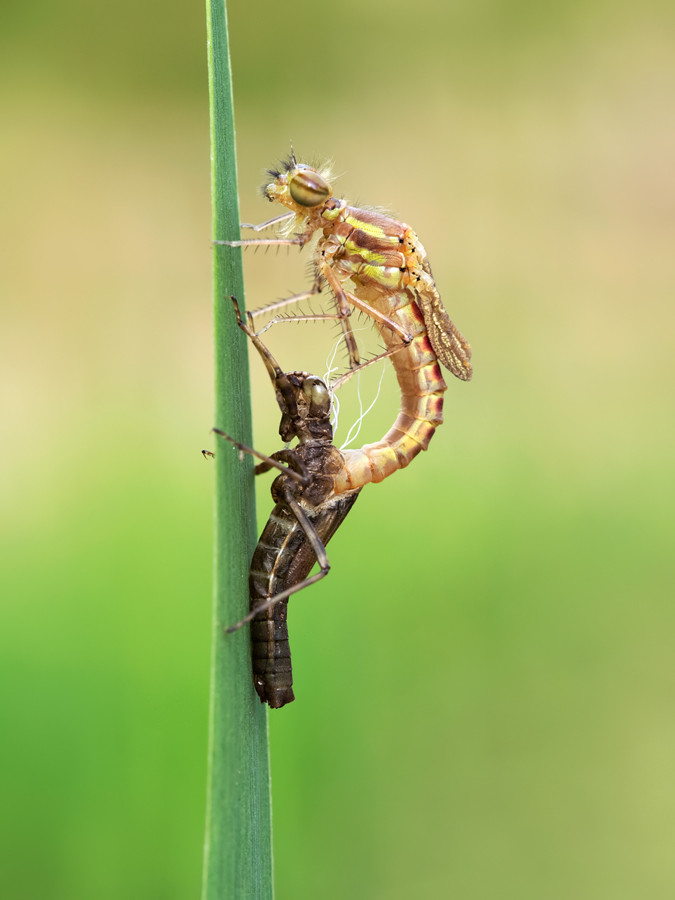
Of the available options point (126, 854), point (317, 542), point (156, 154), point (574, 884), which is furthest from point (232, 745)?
point (156, 154)

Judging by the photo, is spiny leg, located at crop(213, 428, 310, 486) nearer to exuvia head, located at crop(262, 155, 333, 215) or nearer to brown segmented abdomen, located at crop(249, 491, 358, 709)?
Answer: brown segmented abdomen, located at crop(249, 491, 358, 709)

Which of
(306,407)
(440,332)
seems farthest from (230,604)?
(440,332)

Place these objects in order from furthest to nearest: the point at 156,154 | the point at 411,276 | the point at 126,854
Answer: the point at 156,154 < the point at 126,854 < the point at 411,276

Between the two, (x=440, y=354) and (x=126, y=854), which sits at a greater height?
(x=440, y=354)

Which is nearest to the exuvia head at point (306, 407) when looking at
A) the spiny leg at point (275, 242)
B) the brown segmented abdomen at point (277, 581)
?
the brown segmented abdomen at point (277, 581)

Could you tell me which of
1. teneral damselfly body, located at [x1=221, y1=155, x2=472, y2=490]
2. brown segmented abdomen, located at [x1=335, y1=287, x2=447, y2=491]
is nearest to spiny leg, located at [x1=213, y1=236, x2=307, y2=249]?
teneral damselfly body, located at [x1=221, y1=155, x2=472, y2=490]

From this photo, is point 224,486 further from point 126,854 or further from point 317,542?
point 126,854

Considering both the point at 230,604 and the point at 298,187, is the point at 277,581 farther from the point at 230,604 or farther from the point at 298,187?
the point at 298,187

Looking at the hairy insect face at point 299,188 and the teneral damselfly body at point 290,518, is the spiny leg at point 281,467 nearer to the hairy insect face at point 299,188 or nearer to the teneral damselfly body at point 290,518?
the teneral damselfly body at point 290,518
